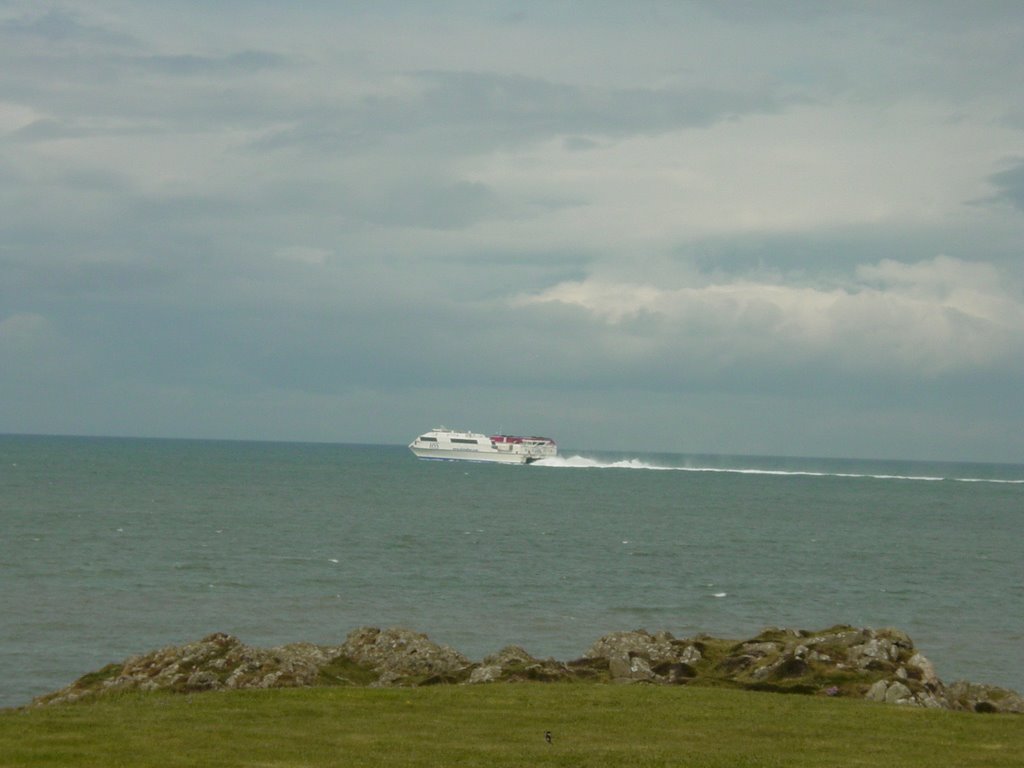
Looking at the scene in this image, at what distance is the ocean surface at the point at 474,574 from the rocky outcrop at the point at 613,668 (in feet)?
19.6

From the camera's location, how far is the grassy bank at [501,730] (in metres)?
14.9

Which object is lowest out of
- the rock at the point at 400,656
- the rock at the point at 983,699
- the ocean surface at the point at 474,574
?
the ocean surface at the point at 474,574

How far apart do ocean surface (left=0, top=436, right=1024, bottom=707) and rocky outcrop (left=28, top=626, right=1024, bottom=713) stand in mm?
5960

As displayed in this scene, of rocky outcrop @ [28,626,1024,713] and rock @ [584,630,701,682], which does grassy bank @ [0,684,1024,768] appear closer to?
rocky outcrop @ [28,626,1024,713]

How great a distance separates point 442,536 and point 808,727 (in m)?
53.5

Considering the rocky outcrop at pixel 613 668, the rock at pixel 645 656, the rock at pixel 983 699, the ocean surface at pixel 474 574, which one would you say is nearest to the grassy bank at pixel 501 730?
the rocky outcrop at pixel 613 668

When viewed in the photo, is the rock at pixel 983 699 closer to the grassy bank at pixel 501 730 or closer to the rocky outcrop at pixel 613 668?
the rocky outcrop at pixel 613 668

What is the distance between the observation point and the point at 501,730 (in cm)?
1680

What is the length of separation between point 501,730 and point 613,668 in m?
5.62

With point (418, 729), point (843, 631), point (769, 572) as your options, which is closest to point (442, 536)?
point (769, 572)

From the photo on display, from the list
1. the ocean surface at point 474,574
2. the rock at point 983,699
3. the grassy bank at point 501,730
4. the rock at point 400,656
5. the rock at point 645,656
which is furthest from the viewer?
the ocean surface at point 474,574

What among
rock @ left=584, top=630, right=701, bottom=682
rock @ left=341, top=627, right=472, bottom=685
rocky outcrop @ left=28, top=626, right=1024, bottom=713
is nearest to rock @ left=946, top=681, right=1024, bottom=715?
rocky outcrop @ left=28, top=626, right=1024, bottom=713

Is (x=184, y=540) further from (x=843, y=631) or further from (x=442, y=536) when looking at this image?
(x=843, y=631)

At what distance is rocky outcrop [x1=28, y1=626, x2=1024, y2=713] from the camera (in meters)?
20.8
